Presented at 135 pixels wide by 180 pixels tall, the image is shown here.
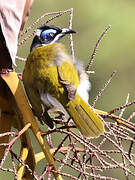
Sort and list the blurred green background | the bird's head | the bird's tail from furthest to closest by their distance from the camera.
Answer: the blurred green background
the bird's head
the bird's tail

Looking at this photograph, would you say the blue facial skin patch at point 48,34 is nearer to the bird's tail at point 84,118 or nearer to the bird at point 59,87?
the bird at point 59,87

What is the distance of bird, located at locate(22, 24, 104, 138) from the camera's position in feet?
5.98

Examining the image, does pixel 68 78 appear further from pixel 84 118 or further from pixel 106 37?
pixel 106 37

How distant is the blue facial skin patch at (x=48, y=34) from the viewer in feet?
6.88

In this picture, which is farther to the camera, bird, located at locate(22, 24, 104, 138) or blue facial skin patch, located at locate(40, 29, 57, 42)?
blue facial skin patch, located at locate(40, 29, 57, 42)

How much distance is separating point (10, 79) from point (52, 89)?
28cm

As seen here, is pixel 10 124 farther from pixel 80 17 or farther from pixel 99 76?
pixel 80 17

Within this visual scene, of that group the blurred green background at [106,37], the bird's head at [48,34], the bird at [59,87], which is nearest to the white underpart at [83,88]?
the bird at [59,87]

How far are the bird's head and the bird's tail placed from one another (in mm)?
263

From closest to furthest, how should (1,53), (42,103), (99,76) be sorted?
(1,53)
(42,103)
(99,76)

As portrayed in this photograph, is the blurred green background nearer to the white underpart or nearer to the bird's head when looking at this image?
the bird's head

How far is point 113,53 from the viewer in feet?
33.6

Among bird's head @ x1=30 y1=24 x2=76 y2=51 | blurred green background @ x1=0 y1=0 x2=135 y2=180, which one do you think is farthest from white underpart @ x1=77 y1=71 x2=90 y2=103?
blurred green background @ x1=0 y1=0 x2=135 y2=180

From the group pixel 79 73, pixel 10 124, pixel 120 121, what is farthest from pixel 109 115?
pixel 79 73
